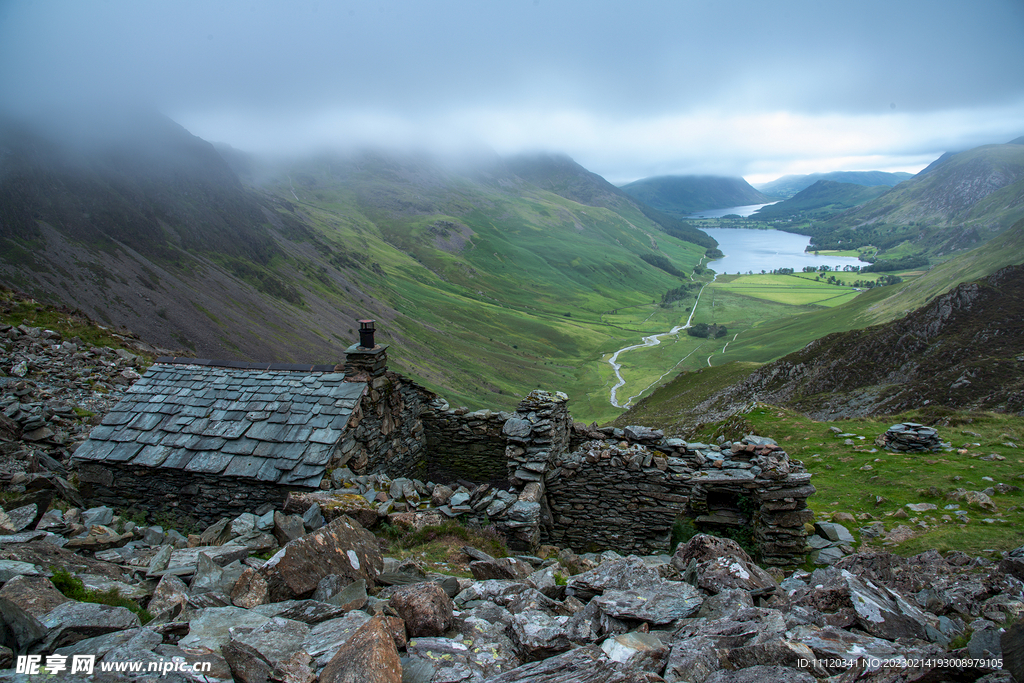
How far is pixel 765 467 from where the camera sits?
1284 centimetres

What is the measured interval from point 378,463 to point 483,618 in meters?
9.25

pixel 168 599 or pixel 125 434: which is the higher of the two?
pixel 168 599

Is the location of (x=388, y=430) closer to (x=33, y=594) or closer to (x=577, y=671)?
(x=33, y=594)

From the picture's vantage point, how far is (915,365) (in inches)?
1608

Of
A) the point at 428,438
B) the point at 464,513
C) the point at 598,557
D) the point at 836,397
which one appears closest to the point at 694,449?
the point at 598,557

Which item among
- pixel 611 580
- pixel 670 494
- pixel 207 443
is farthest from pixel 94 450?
pixel 670 494

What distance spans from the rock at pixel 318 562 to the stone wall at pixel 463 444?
956 centimetres

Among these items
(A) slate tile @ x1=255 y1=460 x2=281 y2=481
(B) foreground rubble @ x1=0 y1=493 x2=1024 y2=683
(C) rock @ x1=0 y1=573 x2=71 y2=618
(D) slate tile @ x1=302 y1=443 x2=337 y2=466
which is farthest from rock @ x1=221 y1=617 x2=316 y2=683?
(A) slate tile @ x1=255 y1=460 x2=281 y2=481

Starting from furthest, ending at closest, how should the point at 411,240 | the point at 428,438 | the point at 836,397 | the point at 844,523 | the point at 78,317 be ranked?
the point at 411,240 → the point at 836,397 → the point at 78,317 → the point at 428,438 → the point at 844,523

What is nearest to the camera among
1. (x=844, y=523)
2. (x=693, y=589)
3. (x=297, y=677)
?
(x=297, y=677)

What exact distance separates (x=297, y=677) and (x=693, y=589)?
5673 millimetres

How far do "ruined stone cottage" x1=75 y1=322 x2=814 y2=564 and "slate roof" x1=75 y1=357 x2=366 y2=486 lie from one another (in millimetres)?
37

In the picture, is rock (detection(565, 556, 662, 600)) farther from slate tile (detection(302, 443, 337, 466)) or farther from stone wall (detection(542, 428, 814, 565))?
slate tile (detection(302, 443, 337, 466))

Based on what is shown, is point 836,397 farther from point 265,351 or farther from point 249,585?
point 265,351
